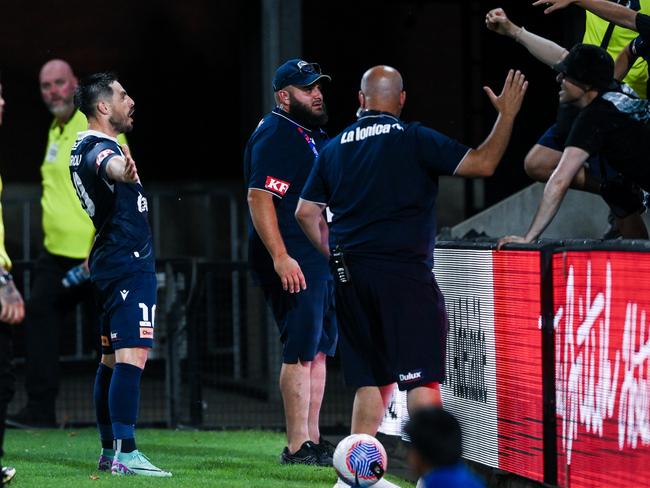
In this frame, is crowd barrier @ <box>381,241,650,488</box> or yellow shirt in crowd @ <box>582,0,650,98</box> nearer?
crowd barrier @ <box>381,241,650,488</box>

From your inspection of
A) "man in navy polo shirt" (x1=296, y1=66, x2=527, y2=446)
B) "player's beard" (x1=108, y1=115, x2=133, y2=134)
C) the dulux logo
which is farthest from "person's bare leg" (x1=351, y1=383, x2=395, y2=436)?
"player's beard" (x1=108, y1=115, x2=133, y2=134)

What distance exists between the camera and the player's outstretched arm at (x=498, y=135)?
6.12m

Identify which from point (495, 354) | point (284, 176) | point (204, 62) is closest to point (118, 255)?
point (284, 176)

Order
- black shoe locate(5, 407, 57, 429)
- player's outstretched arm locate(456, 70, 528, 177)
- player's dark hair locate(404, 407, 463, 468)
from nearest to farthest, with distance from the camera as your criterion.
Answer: player's dark hair locate(404, 407, 463, 468), player's outstretched arm locate(456, 70, 528, 177), black shoe locate(5, 407, 57, 429)

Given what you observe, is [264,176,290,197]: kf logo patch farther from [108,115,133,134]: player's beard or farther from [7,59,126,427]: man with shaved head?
[7,59,126,427]: man with shaved head

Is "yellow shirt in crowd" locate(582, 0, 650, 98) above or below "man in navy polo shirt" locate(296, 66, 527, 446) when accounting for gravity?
above

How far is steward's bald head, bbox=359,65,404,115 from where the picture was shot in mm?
6520

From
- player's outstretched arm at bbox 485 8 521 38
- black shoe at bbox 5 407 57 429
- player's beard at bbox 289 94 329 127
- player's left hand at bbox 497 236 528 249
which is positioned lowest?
black shoe at bbox 5 407 57 429

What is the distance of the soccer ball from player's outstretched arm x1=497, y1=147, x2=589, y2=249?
1.30 meters

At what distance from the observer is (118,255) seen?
7.21m

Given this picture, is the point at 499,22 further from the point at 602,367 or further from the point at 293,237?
the point at 602,367

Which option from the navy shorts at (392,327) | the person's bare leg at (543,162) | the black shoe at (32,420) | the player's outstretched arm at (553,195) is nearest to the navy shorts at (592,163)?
the person's bare leg at (543,162)

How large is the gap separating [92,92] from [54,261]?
140 inches

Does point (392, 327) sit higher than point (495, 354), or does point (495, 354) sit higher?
point (392, 327)
